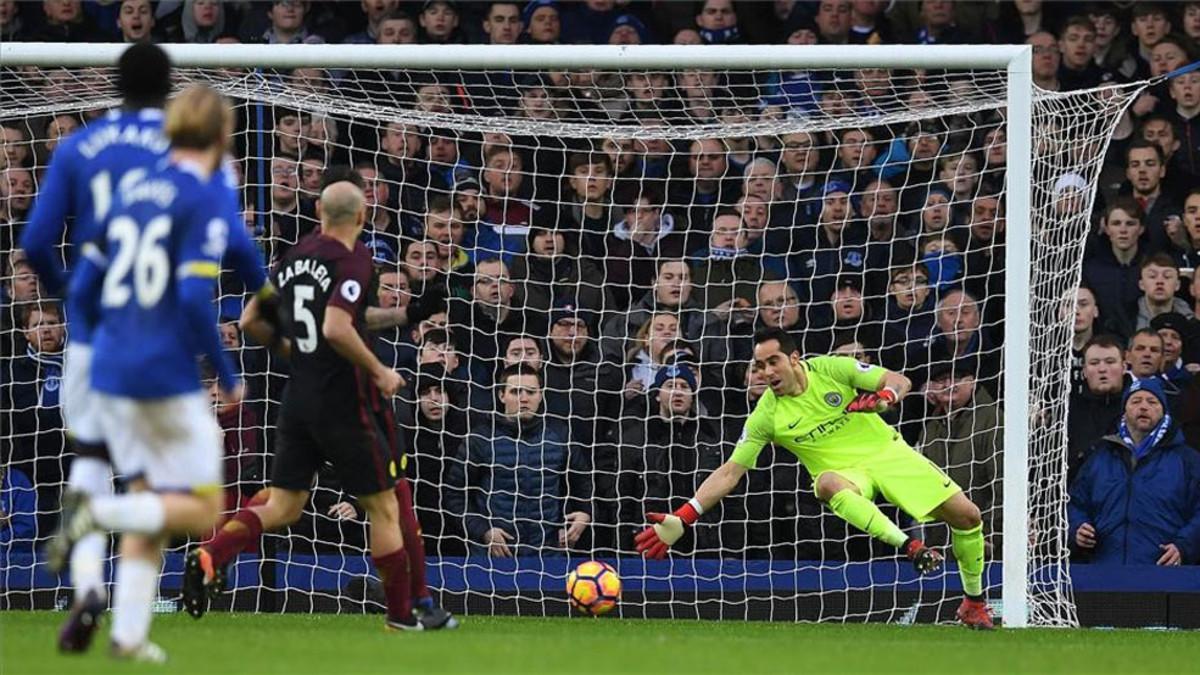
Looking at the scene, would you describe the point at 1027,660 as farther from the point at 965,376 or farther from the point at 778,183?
the point at 778,183

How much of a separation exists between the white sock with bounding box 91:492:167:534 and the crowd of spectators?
5139 millimetres

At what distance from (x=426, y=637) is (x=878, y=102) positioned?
234 inches

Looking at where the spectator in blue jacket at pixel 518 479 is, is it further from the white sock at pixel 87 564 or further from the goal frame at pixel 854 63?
the white sock at pixel 87 564

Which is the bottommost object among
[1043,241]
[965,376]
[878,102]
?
[965,376]

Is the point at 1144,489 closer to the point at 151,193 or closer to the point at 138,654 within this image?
the point at 138,654

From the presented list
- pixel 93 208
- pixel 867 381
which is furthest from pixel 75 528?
pixel 867 381

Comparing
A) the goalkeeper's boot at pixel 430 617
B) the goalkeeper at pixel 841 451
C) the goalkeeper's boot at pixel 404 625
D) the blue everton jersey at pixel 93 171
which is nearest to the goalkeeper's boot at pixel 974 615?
the goalkeeper at pixel 841 451

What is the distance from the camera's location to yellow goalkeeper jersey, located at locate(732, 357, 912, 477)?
11.2 m

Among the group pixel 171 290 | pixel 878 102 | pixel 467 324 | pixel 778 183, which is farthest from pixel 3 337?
pixel 171 290

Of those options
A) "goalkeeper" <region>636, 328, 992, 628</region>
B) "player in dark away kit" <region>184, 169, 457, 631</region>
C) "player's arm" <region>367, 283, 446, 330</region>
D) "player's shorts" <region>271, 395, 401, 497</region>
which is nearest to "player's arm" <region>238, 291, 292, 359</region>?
"player in dark away kit" <region>184, 169, 457, 631</region>

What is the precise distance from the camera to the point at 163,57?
727cm

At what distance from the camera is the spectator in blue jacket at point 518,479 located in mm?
12125

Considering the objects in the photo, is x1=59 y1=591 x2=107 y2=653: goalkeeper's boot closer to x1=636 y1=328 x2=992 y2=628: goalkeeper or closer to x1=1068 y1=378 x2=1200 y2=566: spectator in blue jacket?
x1=636 y1=328 x2=992 y2=628: goalkeeper

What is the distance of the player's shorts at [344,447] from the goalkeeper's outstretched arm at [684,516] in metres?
2.19
